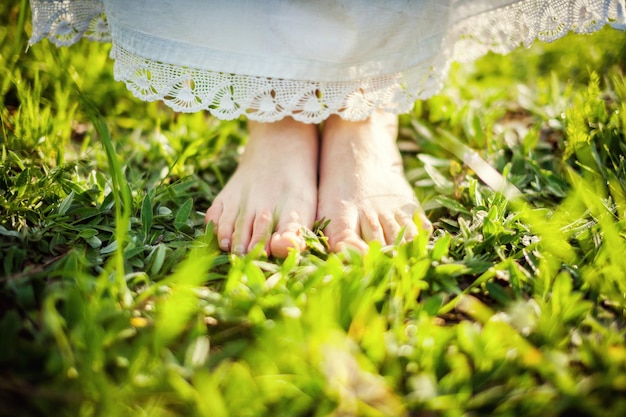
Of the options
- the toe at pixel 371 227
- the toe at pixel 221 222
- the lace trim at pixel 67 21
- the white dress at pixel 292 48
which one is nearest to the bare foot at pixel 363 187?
the toe at pixel 371 227

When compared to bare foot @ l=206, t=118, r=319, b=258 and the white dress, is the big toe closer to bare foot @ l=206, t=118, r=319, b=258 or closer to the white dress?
bare foot @ l=206, t=118, r=319, b=258

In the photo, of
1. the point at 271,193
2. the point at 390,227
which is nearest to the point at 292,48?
the point at 271,193

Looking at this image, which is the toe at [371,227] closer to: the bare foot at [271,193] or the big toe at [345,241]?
the big toe at [345,241]

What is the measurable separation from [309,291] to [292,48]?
545 mm

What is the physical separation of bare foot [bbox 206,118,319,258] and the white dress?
0.14 meters

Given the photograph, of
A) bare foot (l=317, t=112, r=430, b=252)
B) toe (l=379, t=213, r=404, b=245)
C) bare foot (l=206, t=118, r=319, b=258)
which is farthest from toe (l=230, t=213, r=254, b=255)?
toe (l=379, t=213, r=404, b=245)

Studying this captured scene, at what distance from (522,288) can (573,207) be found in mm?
301

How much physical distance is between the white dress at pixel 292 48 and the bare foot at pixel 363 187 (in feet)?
0.37

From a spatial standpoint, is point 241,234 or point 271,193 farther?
point 271,193

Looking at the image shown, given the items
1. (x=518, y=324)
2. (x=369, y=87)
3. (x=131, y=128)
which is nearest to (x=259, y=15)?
(x=369, y=87)

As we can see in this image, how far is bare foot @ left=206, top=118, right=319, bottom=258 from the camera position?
1.09 m

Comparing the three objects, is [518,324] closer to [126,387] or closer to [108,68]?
[126,387]

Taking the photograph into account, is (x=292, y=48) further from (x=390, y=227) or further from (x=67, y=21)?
(x=67, y=21)

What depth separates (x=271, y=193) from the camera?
1201mm
